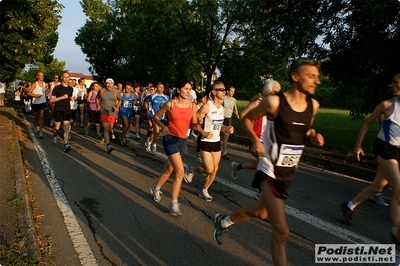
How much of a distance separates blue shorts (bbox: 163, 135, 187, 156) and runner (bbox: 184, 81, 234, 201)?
1.13 ft

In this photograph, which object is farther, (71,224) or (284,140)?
(71,224)

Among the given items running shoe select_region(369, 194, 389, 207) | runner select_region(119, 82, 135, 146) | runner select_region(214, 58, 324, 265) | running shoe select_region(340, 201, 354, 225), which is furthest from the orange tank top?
runner select_region(119, 82, 135, 146)

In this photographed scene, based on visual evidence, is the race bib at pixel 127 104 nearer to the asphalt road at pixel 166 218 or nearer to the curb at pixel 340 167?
the asphalt road at pixel 166 218

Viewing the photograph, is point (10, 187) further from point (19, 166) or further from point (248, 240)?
point (248, 240)

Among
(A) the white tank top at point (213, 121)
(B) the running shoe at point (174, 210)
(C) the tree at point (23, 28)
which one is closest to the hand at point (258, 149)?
(B) the running shoe at point (174, 210)

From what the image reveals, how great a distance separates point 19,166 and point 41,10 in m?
8.93

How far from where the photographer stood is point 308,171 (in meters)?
8.36

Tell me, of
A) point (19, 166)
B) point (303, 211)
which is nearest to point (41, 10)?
point (19, 166)

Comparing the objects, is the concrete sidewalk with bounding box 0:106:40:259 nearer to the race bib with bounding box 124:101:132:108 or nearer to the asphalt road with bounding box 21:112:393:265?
the asphalt road with bounding box 21:112:393:265

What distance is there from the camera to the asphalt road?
3754mm

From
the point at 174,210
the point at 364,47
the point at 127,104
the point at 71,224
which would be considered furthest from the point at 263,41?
the point at 71,224

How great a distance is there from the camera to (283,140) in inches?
118

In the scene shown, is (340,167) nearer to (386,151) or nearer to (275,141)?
(386,151)

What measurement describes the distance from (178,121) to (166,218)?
1487mm
